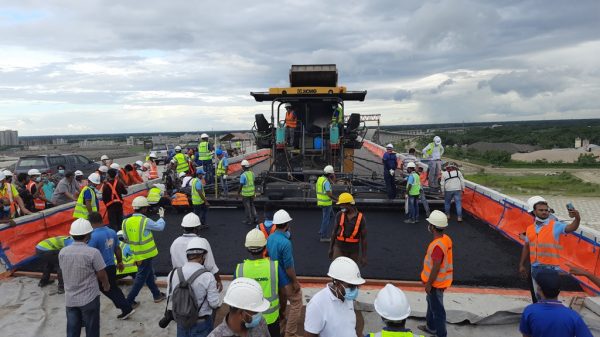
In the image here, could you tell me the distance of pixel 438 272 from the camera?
4.21 m

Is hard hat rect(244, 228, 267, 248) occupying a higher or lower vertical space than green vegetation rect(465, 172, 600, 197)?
higher

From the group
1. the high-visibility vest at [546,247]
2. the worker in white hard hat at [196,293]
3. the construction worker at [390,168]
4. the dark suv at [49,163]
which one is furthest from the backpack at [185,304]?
the dark suv at [49,163]

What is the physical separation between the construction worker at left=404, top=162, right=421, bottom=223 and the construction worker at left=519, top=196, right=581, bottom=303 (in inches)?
171

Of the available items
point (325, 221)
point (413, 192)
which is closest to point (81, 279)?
point (325, 221)

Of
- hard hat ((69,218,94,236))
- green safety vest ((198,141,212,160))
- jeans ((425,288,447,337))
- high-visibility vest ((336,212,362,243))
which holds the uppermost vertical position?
green safety vest ((198,141,212,160))

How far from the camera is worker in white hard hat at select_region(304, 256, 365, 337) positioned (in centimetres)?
293

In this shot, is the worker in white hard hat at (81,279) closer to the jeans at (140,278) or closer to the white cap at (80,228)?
the white cap at (80,228)

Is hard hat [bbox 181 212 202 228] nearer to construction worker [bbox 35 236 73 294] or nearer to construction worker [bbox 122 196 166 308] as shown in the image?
construction worker [bbox 122 196 166 308]

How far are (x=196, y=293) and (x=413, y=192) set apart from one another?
6592 mm

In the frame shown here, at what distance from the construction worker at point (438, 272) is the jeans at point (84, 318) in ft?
11.5

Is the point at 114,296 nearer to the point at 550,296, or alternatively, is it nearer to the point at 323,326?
the point at 323,326

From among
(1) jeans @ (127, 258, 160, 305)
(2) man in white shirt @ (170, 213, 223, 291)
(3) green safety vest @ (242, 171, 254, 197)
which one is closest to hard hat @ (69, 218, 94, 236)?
(2) man in white shirt @ (170, 213, 223, 291)

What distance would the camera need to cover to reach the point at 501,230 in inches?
340

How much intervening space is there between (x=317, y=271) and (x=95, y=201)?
4.15m
